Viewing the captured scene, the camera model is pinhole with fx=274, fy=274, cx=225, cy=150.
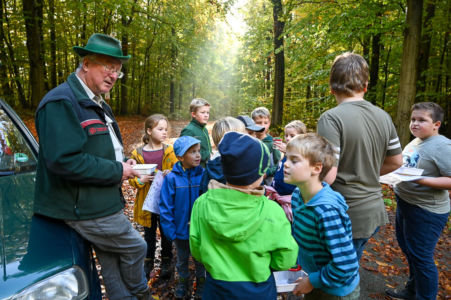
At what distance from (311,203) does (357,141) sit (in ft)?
2.31

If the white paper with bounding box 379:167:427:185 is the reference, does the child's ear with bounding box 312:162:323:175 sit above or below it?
above

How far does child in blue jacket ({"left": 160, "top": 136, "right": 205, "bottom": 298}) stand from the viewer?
124 inches

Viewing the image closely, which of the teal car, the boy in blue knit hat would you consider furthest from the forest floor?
the boy in blue knit hat

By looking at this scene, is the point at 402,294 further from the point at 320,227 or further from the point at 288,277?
the point at 320,227

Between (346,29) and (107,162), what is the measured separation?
8.32 metres

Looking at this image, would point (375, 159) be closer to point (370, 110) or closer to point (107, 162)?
point (370, 110)

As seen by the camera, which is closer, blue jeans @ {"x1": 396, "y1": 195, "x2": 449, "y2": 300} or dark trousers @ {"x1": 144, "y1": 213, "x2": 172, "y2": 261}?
blue jeans @ {"x1": 396, "y1": 195, "x2": 449, "y2": 300}

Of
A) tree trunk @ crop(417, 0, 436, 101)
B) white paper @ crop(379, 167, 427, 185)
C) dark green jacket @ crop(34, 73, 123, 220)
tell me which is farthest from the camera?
tree trunk @ crop(417, 0, 436, 101)

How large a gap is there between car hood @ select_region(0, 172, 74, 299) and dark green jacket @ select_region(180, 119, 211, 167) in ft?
7.07

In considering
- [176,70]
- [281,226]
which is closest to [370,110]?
[281,226]

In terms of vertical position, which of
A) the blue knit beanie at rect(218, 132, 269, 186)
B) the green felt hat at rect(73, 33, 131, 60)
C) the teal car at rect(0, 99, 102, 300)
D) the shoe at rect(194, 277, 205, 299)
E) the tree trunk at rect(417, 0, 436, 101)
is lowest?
the shoe at rect(194, 277, 205, 299)

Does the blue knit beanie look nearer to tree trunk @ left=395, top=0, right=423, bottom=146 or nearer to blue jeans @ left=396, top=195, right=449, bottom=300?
blue jeans @ left=396, top=195, right=449, bottom=300

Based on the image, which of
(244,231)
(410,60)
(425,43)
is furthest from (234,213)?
(425,43)

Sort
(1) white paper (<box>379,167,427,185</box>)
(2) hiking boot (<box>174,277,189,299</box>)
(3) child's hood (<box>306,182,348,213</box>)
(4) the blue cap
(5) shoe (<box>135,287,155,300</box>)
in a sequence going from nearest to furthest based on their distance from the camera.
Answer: (3) child's hood (<box>306,182,348,213</box>), (5) shoe (<box>135,287,155,300</box>), (1) white paper (<box>379,167,427,185</box>), (4) the blue cap, (2) hiking boot (<box>174,277,189,299</box>)
